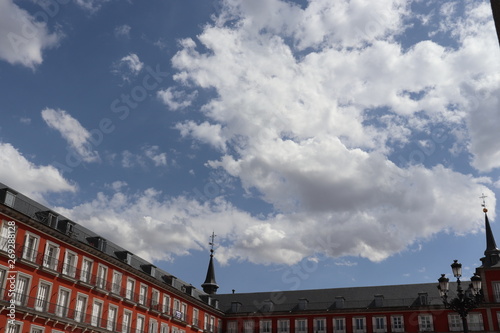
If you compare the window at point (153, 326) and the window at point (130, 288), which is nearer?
the window at point (130, 288)

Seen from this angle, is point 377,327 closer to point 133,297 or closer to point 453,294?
A: point 453,294

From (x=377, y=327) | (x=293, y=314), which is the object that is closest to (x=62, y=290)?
(x=293, y=314)

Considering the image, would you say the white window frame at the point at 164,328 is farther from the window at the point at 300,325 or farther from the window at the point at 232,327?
the window at the point at 300,325

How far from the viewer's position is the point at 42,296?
3425 cm

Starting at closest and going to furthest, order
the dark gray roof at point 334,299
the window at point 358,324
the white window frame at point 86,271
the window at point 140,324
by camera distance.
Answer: the white window frame at point 86,271, the window at point 140,324, the window at point 358,324, the dark gray roof at point 334,299

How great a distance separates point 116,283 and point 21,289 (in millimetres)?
10948

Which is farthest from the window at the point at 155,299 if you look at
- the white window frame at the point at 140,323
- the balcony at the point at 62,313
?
the balcony at the point at 62,313

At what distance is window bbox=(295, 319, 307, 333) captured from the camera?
59.8 meters

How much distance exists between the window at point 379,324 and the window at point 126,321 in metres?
29.4

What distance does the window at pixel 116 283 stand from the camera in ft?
138

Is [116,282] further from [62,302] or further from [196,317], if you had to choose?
[196,317]

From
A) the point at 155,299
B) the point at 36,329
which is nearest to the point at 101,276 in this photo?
the point at 36,329

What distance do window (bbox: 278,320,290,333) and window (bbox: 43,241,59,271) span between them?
110ft

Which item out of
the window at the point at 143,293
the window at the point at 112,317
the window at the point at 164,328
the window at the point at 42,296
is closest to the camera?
the window at the point at 42,296
